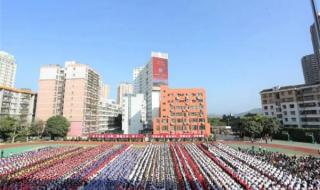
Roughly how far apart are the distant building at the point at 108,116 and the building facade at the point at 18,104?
81.5 ft

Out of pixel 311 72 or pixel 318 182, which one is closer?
pixel 318 182

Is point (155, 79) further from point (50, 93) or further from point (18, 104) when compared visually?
point (18, 104)

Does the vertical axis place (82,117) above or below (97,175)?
above

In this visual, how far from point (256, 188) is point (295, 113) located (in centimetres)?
5333

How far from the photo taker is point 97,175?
919 inches

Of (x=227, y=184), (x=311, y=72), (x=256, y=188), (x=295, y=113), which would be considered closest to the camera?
→ (x=256, y=188)

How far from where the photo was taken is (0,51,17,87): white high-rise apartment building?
119319mm

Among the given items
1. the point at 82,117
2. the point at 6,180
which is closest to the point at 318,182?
the point at 6,180

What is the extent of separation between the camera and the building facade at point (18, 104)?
212 ft

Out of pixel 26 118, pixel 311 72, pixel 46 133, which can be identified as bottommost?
pixel 46 133

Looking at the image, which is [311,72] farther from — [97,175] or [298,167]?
[97,175]

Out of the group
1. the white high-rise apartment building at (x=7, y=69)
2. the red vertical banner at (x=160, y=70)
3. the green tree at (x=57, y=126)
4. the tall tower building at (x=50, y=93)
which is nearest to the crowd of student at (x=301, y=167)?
the green tree at (x=57, y=126)

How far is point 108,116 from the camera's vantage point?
97625 mm

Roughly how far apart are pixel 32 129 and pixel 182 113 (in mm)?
47902
